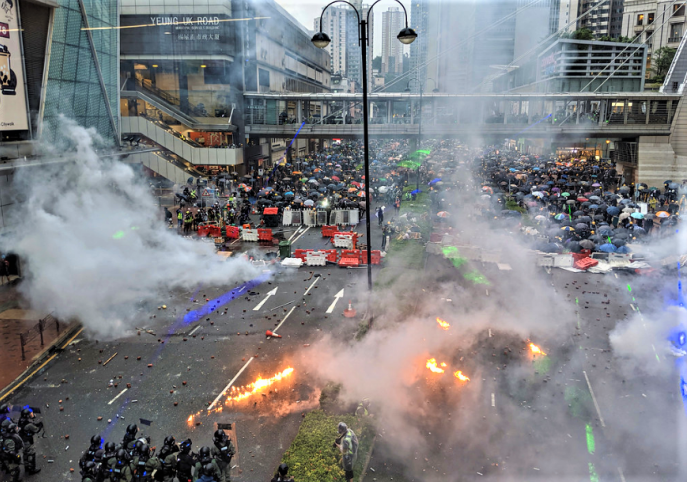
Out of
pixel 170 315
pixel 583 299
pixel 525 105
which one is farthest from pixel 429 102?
pixel 170 315

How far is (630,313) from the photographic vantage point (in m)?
13.1

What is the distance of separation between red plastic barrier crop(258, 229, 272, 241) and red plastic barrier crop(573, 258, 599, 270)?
1130cm

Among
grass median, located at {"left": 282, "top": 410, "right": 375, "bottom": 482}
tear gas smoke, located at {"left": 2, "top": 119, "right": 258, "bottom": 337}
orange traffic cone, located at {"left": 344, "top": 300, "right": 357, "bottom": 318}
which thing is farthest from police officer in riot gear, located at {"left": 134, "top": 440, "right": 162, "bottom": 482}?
orange traffic cone, located at {"left": 344, "top": 300, "right": 357, "bottom": 318}

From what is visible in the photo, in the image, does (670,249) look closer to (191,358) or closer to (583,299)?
(583,299)

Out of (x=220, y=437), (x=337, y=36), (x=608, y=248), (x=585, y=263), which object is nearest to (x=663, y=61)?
(x=608, y=248)

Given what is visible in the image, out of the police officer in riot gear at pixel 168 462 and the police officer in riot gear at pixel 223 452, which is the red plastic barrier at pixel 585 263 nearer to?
the police officer in riot gear at pixel 223 452

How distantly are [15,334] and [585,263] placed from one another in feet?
53.6

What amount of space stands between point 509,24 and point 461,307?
7.41 meters

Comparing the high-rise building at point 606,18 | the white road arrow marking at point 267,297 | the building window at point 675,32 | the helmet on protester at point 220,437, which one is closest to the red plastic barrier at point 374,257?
the white road arrow marking at point 267,297

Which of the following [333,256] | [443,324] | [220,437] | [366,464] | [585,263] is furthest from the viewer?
[333,256]

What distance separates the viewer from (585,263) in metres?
17.1

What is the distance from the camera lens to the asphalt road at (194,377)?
8.15 metres

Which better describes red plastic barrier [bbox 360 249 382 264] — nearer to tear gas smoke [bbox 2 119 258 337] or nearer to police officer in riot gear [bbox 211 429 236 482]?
tear gas smoke [bbox 2 119 258 337]

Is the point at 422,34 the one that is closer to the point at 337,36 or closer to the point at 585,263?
the point at 585,263
